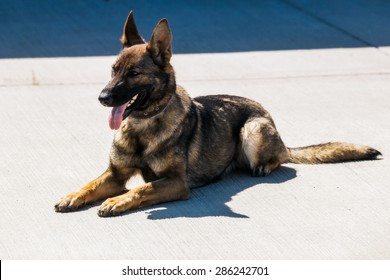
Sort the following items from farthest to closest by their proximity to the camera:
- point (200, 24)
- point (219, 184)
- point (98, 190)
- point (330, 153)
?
point (200, 24) < point (330, 153) < point (219, 184) < point (98, 190)

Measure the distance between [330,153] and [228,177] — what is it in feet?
2.68

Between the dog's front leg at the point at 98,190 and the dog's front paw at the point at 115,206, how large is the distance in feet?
0.57

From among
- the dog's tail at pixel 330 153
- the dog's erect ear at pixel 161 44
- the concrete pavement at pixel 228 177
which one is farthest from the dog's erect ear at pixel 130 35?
the dog's tail at pixel 330 153

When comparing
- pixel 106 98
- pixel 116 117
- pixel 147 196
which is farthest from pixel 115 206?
pixel 106 98

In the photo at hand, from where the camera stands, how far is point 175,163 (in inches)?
261

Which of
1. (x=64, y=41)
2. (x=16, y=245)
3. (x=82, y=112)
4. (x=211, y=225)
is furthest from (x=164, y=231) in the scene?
(x=64, y=41)

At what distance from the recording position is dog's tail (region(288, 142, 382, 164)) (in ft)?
24.2

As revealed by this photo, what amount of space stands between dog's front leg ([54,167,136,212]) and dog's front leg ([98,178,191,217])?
182mm

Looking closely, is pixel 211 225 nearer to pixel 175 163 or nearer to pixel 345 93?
pixel 175 163

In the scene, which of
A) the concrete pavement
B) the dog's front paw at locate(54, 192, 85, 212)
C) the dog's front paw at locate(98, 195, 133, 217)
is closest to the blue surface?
the concrete pavement

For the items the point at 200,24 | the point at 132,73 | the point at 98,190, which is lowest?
the point at 200,24

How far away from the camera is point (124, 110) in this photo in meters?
6.38

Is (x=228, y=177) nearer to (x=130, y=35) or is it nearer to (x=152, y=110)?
(x=152, y=110)

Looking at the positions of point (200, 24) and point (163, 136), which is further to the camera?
point (200, 24)
